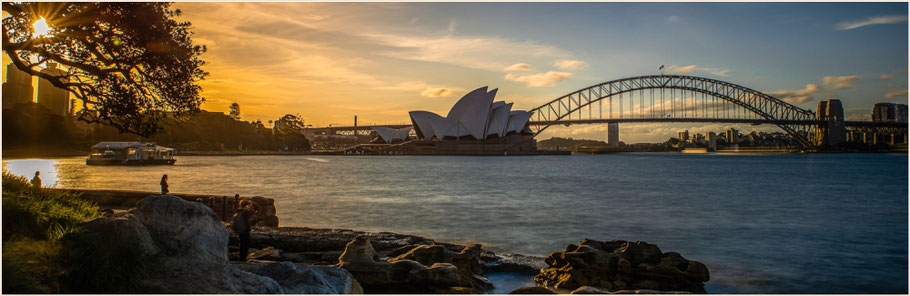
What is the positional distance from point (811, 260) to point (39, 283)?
1398 centimetres

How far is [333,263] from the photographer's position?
843 centimetres

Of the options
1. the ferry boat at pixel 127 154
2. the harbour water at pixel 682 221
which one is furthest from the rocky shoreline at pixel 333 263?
the ferry boat at pixel 127 154

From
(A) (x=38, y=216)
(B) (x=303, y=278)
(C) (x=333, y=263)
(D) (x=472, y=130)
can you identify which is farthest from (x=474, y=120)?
(A) (x=38, y=216)

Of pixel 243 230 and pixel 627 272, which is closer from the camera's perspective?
pixel 243 230

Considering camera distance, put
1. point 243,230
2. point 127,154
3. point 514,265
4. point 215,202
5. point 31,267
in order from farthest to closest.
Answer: point 127,154, point 215,202, point 514,265, point 243,230, point 31,267

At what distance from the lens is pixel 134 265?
14.7 ft

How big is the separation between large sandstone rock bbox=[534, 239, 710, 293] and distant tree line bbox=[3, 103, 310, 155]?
1345 inches

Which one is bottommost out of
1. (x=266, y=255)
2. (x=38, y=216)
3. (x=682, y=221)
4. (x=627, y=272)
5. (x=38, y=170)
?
(x=682, y=221)

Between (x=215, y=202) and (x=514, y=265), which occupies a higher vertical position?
(x=215, y=202)

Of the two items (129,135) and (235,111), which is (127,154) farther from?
(235,111)

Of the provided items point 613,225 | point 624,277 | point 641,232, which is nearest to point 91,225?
point 624,277

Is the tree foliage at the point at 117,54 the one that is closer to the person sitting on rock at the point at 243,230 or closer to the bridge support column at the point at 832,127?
the person sitting on rock at the point at 243,230

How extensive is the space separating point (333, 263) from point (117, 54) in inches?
192

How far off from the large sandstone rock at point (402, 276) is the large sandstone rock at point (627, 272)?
1850 mm
